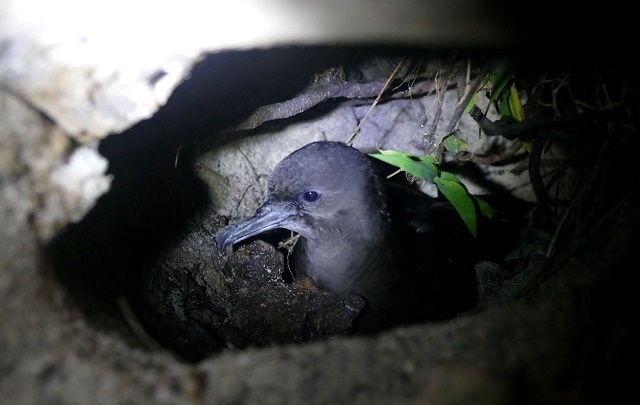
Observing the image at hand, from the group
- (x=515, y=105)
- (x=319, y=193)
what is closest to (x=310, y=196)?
(x=319, y=193)

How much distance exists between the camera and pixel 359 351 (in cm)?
107

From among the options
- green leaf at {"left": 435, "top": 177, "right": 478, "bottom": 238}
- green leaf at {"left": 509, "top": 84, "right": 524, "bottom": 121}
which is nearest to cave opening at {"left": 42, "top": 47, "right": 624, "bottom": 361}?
green leaf at {"left": 509, "top": 84, "right": 524, "bottom": 121}

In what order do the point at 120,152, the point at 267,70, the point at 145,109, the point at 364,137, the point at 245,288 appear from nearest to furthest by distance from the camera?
the point at 145,109
the point at 120,152
the point at 245,288
the point at 267,70
the point at 364,137

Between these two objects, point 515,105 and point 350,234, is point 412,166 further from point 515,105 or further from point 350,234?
point 515,105

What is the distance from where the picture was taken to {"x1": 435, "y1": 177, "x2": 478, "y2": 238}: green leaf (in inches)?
83.6

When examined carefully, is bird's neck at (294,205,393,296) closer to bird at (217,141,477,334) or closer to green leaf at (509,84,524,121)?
bird at (217,141,477,334)

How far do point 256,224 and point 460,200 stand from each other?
1009 mm

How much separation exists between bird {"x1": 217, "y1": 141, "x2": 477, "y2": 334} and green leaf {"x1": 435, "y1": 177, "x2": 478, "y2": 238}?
30 centimetres

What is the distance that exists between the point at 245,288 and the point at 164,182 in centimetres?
73

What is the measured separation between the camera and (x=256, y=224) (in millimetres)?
2258

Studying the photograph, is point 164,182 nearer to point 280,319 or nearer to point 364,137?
point 280,319

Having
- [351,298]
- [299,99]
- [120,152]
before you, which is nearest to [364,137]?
[299,99]

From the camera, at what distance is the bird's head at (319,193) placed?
2.14 m

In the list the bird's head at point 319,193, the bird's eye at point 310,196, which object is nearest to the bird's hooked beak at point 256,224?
the bird's head at point 319,193
